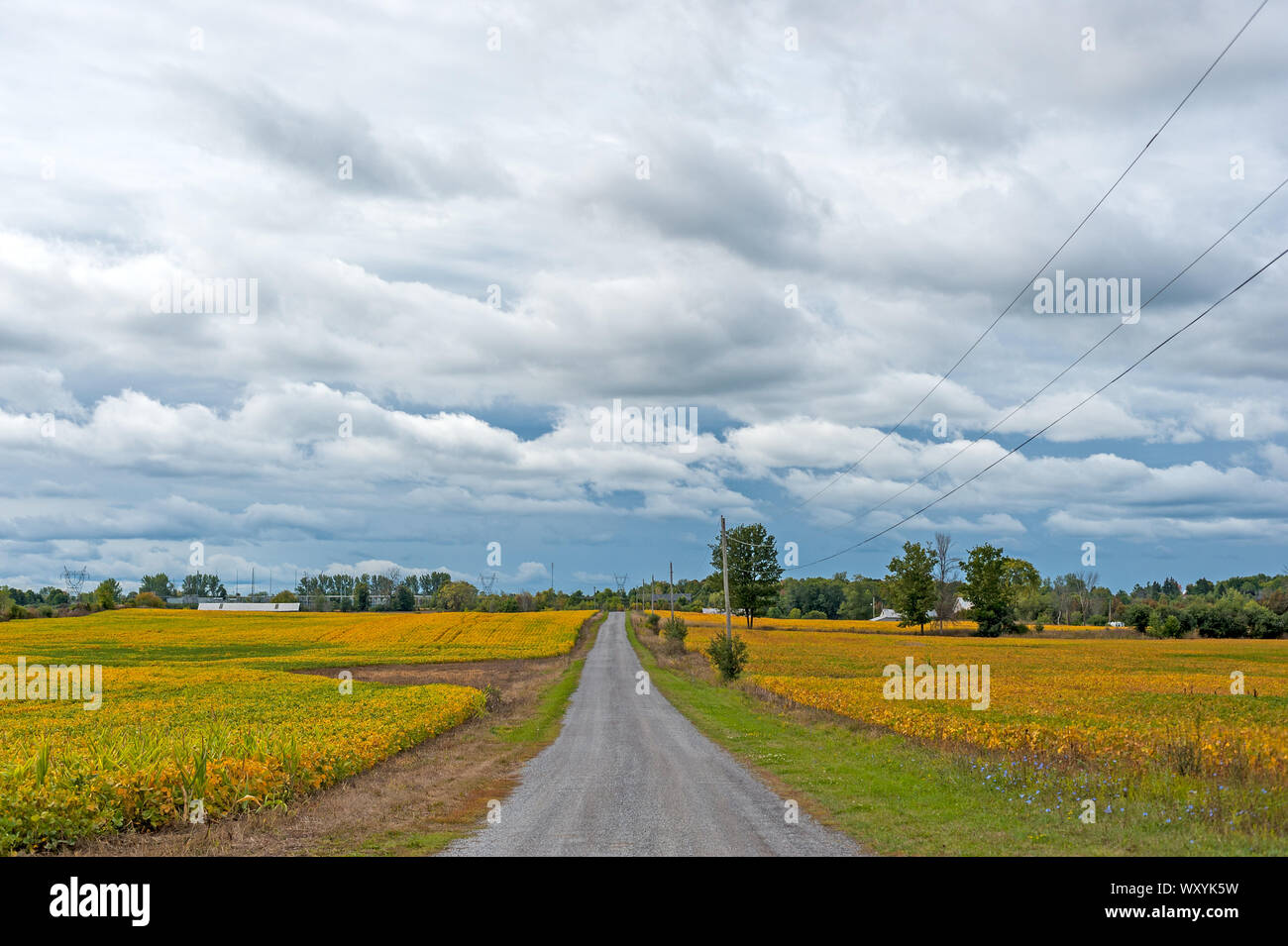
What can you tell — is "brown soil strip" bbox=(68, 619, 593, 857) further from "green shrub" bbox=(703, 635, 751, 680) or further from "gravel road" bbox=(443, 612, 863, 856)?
"green shrub" bbox=(703, 635, 751, 680)

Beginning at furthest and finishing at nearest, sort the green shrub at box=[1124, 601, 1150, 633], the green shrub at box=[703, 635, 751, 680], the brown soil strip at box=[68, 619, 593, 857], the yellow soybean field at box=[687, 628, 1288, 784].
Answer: the green shrub at box=[1124, 601, 1150, 633]
the green shrub at box=[703, 635, 751, 680]
the yellow soybean field at box=[687, 628, 1288, 784]
the brown soil strip at box=[68, 619, 593, 857]

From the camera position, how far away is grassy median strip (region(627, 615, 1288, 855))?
443 inches

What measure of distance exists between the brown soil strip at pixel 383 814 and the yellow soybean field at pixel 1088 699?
11703 millimetres

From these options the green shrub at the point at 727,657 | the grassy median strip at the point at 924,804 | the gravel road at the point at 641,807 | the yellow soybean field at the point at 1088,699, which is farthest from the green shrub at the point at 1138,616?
the gravel road at the point at 641,807

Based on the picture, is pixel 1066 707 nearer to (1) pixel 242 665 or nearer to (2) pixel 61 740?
(2) pixel 61 740

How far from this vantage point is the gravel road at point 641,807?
38.3 feet

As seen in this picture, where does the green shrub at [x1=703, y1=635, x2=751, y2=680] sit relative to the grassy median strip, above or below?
below

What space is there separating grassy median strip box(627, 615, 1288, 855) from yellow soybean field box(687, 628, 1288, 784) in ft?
5.64

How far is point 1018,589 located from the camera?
158750 millimetres

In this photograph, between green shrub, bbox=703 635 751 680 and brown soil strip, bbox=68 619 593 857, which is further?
green shrub, bbox=703 635 751 680

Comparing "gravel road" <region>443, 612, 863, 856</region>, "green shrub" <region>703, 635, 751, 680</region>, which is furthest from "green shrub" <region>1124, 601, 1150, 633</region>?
"gravel road" <region>443, 612, 863, 856</region>

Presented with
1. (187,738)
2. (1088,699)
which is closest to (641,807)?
(187,738)

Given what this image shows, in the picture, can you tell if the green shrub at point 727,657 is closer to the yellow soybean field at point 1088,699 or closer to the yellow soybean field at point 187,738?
the yellow soybean field at point 1088,699
